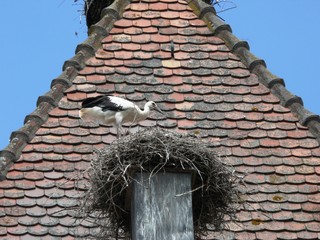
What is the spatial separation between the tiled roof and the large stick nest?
85 cm

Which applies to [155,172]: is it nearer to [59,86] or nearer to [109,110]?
[109,110]

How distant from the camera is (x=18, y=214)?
16.4m

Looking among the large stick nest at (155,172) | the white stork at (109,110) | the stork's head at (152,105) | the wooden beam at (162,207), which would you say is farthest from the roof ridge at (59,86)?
the wooden beam at (162,207)

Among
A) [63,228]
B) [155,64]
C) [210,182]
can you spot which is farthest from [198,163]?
[155,64]

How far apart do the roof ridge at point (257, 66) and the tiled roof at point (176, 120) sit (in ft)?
0.03

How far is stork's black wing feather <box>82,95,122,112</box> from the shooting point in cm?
1667

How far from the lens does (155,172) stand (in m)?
14.8

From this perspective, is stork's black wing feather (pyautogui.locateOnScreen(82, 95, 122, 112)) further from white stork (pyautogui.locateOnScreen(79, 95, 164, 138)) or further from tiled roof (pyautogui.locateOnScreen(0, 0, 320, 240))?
tiled roof (pyautogui.locateOnScreen(0, 0, 320, 240))

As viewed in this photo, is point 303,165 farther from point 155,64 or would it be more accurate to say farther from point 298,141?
point 155,64

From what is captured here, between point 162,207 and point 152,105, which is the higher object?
point 152,105

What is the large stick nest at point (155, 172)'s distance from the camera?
1481 centimetres

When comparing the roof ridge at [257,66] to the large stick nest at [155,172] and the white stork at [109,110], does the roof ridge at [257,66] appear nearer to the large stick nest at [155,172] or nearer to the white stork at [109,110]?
the white stork at [109,110]

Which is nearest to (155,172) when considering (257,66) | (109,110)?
(109,110)

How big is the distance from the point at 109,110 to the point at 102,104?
84 millimetres
